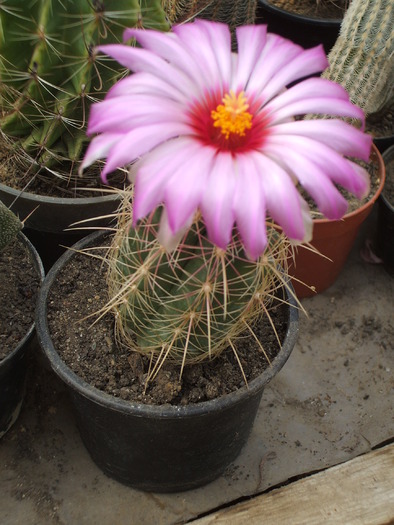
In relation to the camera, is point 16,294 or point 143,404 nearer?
point 143,404

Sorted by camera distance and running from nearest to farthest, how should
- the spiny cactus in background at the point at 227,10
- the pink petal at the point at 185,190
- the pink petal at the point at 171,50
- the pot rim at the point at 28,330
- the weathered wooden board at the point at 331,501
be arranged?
1. the pink petal at the point at 185,190
2. the pink petal at the point at 171,50
3. the pot rim at the point at 28,330
4. the weathered wooden board at the point at 331,501
5. the spiny cactus in background at the point at 227,10

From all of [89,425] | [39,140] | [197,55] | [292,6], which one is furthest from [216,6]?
[89,425]

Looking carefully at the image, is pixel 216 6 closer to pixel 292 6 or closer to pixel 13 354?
pixel 292 6

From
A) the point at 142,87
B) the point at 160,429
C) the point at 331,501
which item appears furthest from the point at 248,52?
the point at 331,501

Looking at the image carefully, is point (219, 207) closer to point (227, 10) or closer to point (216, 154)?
point (216, 154)

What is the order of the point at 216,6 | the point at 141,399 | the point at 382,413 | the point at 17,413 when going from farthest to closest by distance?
the point at 216,6, the point at 382,413, the point at 17,413, the point at 141,399

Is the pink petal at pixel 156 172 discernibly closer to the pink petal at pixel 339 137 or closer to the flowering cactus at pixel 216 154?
the flowering cactus at pixel 216 154

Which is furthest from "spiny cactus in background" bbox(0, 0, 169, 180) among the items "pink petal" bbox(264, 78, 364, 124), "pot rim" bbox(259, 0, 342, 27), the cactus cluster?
"pot rim" bbox(259, 0, 342, 27)

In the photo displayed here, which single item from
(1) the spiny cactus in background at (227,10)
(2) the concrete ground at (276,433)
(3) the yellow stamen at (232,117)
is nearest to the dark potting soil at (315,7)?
(1) the spiny cactus in background at (227,10)
